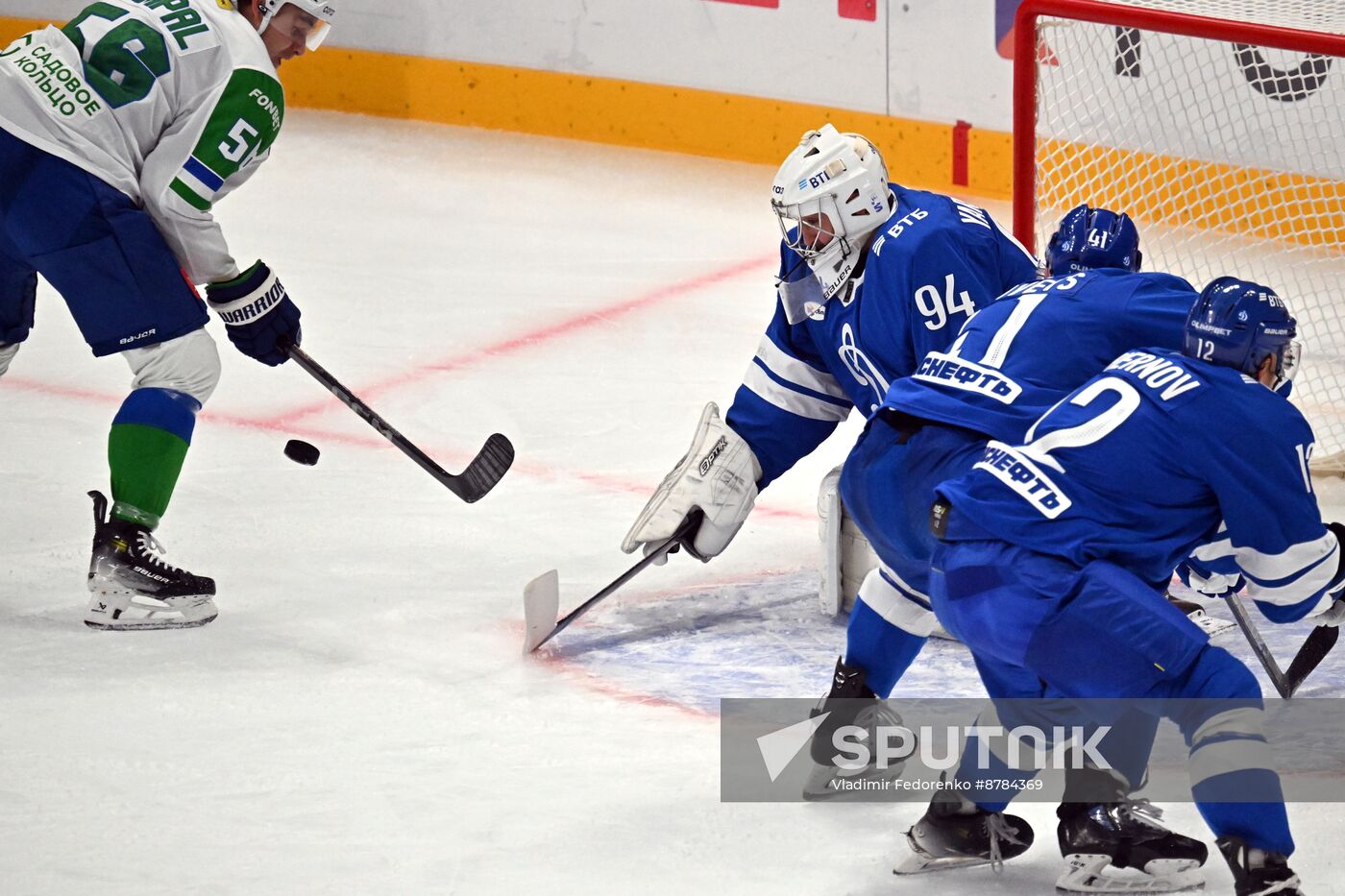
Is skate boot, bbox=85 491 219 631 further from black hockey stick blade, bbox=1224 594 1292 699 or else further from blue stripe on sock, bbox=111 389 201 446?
black hockey stick blade, bbox=1224 594 1292 699

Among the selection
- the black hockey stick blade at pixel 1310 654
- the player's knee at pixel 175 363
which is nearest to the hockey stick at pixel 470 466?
the player's knee at pixel 175 363

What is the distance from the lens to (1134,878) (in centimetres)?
257

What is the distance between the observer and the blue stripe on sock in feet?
11.4

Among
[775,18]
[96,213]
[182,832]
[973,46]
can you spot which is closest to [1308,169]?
[973,46]

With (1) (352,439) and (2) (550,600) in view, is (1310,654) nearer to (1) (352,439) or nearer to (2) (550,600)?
(2) (550,600)

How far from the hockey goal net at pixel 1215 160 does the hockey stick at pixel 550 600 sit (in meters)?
1.59

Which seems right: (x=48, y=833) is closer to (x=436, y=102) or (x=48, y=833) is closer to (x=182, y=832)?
(x=182, y=832)

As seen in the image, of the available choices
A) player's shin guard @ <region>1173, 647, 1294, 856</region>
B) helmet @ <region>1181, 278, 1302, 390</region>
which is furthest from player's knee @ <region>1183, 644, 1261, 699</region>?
helmet @ <region>1181, 278, 1302, 390</region>

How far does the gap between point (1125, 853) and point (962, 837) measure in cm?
21

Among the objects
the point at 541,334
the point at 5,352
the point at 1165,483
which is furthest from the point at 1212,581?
the point at 541,334

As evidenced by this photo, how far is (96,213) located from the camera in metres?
3.44

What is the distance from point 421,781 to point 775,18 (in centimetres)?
425

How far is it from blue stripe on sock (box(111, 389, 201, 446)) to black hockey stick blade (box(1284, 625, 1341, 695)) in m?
1.83

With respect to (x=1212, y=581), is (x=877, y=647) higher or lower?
lower
